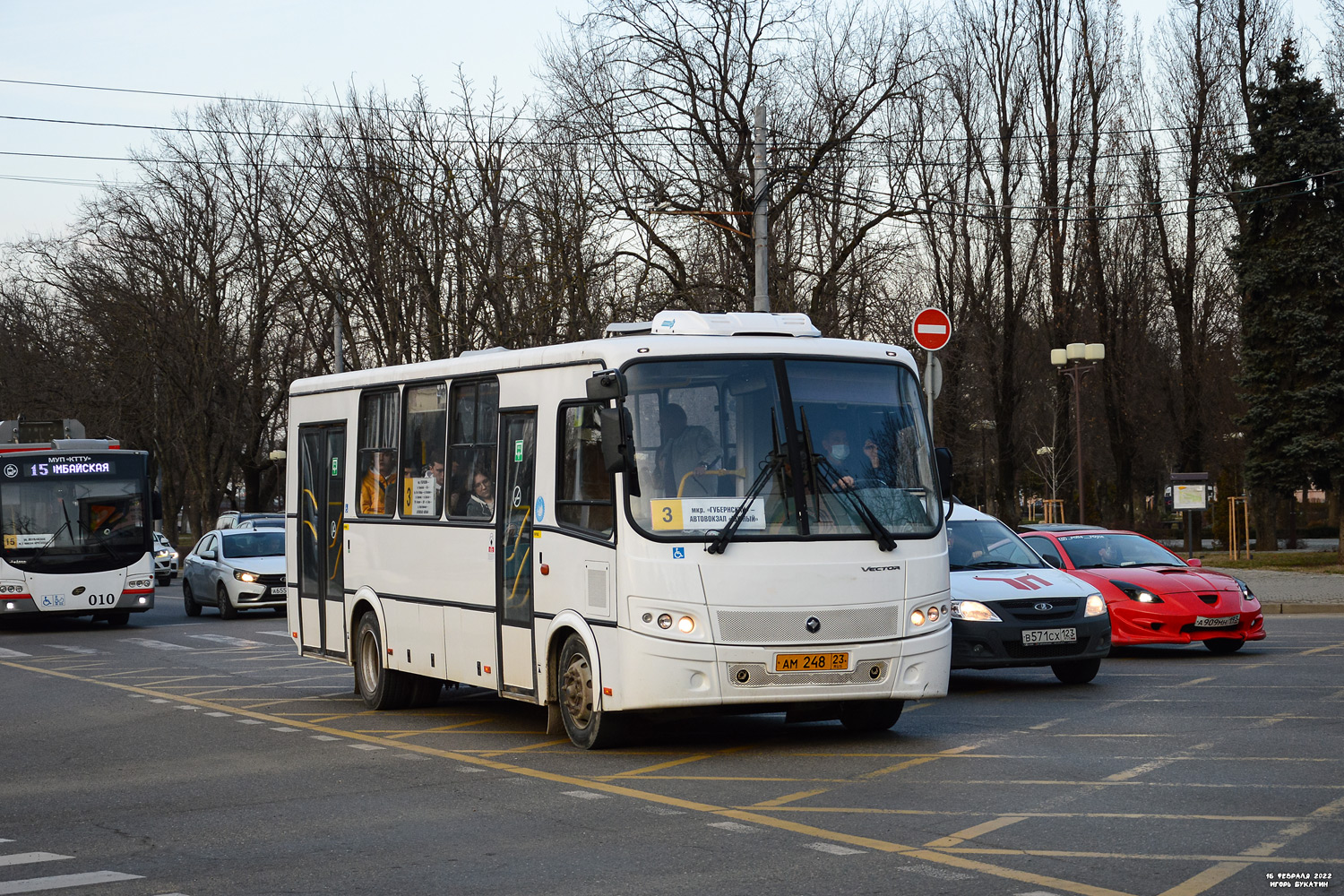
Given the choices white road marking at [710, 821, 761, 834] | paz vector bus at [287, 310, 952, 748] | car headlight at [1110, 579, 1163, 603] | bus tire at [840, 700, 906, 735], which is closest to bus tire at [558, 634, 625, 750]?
paz vector bus at [287, 310, 952, 748]

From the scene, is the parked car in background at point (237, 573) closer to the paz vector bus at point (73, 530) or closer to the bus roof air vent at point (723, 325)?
the paz vector bus at point (73, 530)

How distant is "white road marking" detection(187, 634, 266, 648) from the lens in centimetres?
2264

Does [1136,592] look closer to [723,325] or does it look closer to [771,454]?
[723,325]

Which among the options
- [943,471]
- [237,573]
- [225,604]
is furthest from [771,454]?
[225,604]

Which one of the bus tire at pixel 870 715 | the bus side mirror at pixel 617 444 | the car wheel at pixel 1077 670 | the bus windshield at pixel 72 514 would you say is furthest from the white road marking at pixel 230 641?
the bus side mirror at pixel 617 444

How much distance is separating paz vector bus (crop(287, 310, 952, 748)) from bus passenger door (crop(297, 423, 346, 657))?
8.65 ft

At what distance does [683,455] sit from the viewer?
10742mm

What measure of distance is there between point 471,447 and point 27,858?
5555 millimetres

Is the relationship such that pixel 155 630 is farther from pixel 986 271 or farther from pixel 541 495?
pixel 986 271

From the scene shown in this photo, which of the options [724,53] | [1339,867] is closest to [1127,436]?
[724,53]

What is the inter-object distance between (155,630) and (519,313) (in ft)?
43.6

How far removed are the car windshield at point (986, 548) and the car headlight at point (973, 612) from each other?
0.91 metres

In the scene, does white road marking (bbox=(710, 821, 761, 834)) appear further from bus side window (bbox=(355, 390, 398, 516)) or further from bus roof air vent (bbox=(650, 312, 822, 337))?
bus side window (bbox=(355, 390, 398, 516))

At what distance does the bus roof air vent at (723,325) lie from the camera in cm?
1148
